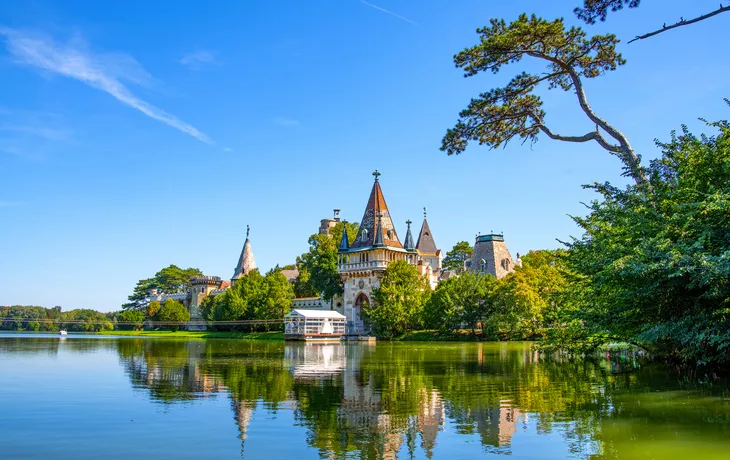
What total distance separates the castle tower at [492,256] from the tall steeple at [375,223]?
8459 millimetres

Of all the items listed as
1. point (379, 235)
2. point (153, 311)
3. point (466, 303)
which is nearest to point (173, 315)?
point (153, 311)

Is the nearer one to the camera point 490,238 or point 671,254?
point 671,254

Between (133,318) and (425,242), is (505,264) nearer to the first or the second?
(425,242)

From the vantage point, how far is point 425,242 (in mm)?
83625

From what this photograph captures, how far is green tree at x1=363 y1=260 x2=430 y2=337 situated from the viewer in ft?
167

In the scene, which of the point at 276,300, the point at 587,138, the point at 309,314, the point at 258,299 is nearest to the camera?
the point at 587,138

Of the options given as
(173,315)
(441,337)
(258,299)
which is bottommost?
(441,337)

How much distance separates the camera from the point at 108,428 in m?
8.71

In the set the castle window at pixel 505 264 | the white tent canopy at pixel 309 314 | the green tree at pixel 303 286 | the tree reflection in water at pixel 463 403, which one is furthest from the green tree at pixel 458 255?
the tree reflection in water at pixel 463 403

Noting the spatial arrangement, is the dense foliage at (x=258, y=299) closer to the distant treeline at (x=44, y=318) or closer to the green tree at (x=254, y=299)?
the green tree at (x=254, y=299)

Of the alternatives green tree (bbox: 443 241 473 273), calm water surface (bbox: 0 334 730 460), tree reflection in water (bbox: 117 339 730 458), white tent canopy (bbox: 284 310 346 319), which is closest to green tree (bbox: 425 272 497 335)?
white tent canopy (bbox: 284 310 346 319)

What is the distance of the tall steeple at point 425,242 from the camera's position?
8281 centimetres

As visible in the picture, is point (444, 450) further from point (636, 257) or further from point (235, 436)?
point (636, 257)

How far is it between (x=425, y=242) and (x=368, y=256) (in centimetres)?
2510
